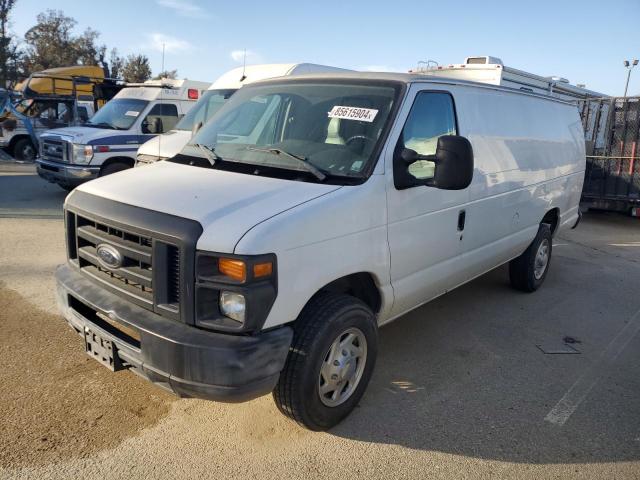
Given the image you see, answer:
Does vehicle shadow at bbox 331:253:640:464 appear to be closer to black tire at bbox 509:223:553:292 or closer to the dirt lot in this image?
the dirt lot

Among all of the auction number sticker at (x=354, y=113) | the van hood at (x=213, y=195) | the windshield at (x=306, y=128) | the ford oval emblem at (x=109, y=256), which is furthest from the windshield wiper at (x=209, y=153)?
the ford oval emblem at (x=109, y=256)

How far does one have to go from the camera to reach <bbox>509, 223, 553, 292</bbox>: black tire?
5.95 m

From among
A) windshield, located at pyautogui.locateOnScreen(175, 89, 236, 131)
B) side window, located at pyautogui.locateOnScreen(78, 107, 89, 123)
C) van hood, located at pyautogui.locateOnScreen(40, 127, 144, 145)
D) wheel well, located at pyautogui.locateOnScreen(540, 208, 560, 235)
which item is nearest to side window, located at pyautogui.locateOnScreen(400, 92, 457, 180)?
wheel well, located at pyautogui.locateOnScreen(540, 208, 560, 235)

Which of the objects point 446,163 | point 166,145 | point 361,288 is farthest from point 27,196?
point 446,163

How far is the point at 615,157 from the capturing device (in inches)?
438

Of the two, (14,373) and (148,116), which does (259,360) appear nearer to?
(14,373)

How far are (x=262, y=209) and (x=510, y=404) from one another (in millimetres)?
2277

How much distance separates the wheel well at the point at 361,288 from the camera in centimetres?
338

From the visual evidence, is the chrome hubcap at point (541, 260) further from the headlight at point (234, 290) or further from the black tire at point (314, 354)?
the headlight at point (234, 290)

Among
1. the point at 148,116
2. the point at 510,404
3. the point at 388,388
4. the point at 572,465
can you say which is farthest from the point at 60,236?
the point at 572,465

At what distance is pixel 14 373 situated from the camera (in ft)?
12.2

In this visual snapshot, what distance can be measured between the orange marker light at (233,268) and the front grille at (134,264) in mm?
241

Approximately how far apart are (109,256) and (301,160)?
1.29 metres

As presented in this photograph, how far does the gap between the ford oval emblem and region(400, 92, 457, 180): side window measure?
1.91 meters
